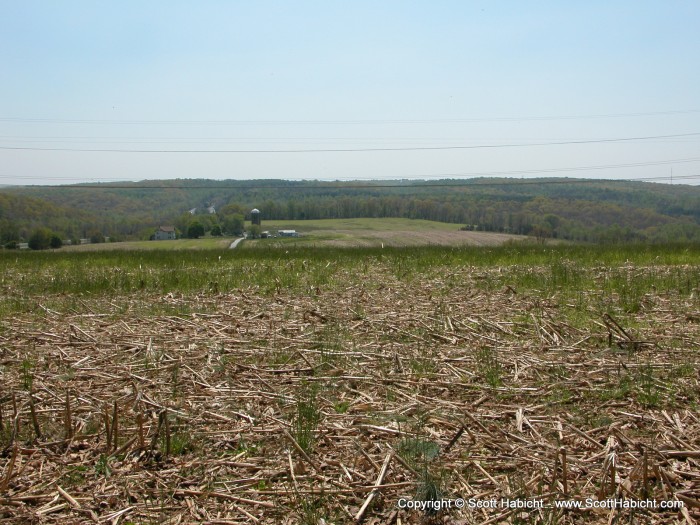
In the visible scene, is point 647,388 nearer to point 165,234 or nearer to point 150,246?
point 150,246

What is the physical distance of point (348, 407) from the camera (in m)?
4.92

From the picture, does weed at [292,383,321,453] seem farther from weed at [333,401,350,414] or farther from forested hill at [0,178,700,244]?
forested hill at [0,178,700,244]

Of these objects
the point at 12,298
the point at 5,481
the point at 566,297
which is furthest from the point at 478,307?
the point at 12,298

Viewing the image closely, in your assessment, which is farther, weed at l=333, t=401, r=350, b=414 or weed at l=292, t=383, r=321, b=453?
weed at l=333, t=401, r=350, b=414

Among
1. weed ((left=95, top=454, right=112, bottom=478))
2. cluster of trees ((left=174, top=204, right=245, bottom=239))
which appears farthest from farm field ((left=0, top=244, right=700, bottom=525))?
cluster of trees ((left=174, top=204, right=245, bottom=239))

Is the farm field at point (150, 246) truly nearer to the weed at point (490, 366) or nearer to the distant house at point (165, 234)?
the distant house at point (165, 234)

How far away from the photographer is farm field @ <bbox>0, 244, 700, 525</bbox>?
3514 millimetres

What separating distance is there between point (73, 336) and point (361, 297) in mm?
4553

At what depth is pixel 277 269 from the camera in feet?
46.0

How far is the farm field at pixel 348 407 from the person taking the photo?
3514mm

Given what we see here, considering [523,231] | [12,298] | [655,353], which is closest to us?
[655,353]

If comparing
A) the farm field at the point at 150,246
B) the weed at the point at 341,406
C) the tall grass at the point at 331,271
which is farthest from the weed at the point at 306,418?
the farm field at the point at 150,246

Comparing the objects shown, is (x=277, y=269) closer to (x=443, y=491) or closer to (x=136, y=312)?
A: (x=136, y=312)

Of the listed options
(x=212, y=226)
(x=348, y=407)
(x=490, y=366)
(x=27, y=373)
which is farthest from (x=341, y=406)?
(x=212, y=226)
